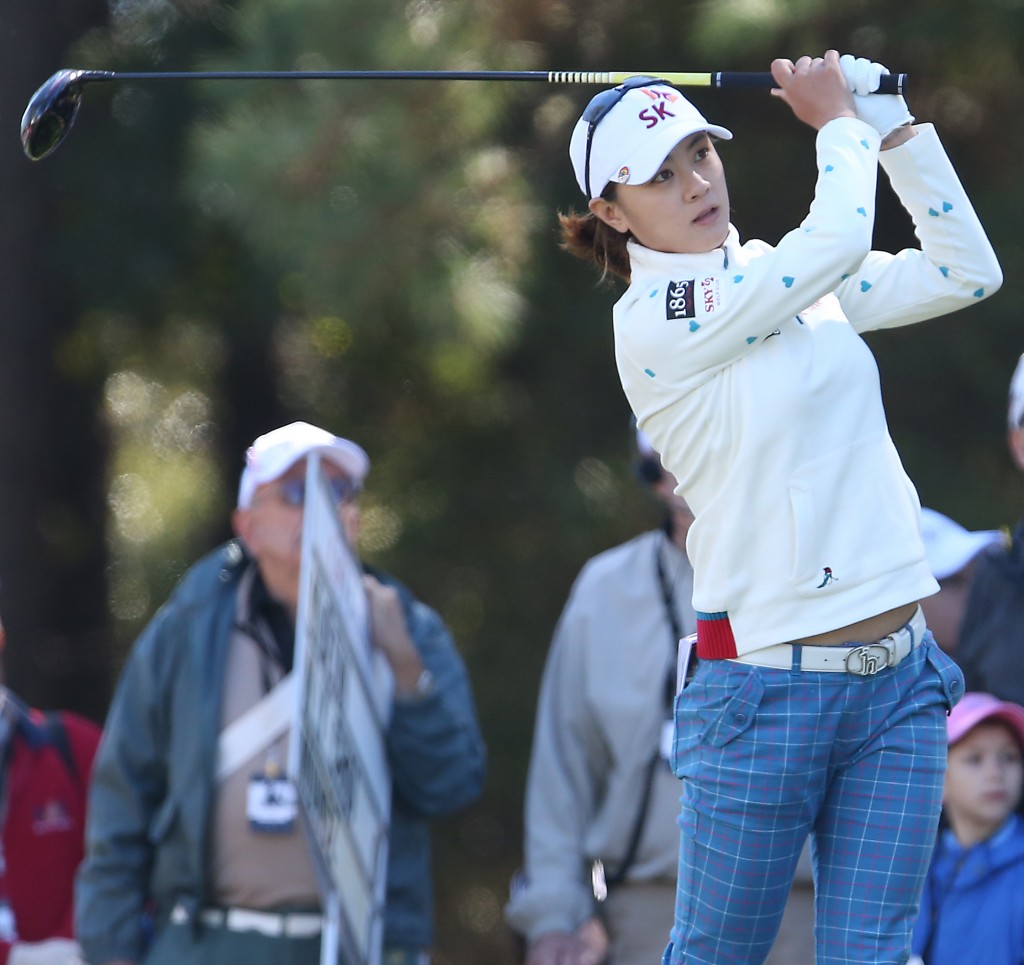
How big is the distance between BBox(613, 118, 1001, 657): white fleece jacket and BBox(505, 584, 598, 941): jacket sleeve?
1850mm

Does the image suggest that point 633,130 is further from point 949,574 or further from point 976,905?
point 976,905

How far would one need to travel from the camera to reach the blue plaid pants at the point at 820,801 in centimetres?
242

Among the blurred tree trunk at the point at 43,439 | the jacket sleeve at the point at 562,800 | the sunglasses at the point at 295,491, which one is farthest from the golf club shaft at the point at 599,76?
the blurred tree trunk at the point at 43,439

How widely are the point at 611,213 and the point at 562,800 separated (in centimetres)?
206

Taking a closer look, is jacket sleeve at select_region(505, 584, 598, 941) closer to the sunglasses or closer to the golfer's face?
the sunglasses

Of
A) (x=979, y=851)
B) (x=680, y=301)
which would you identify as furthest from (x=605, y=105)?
(x=979, y=851)

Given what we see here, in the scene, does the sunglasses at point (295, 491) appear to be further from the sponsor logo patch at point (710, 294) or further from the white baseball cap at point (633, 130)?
the sponsor logo patch at point (710, 294)

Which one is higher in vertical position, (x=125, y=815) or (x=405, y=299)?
(x=405, y=299)

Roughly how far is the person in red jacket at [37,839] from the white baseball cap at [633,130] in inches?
103

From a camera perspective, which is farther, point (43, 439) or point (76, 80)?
point (43, 439)

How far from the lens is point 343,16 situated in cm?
479

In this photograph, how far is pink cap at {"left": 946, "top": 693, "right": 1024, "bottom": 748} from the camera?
3.70 metres

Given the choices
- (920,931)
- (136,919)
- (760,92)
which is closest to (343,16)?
(760,92)

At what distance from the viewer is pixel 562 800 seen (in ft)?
14.2
